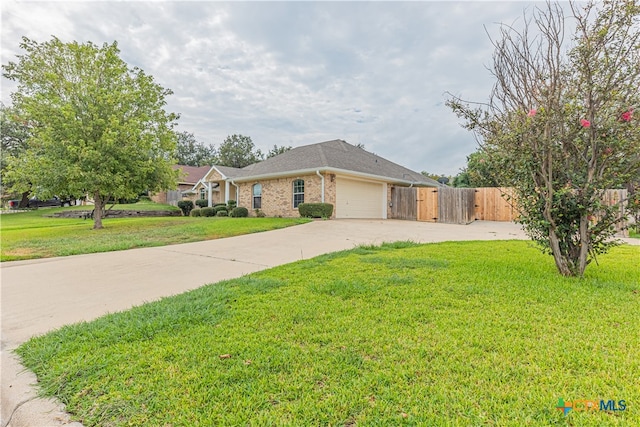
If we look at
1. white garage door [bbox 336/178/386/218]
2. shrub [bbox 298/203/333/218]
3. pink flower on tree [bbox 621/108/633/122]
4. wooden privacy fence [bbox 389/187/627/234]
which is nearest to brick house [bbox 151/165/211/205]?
shrub [bbox 298/203/333/218]

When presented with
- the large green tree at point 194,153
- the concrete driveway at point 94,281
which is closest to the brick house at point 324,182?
the concrete driveway at point 94,281

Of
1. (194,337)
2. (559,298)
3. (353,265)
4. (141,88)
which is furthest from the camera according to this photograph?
(141,88)

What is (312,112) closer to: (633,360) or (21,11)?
(21,11)

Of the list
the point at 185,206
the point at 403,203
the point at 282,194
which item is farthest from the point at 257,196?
the point at 403,203

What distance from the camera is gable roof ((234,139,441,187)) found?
619 inches

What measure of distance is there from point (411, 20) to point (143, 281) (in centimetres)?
940

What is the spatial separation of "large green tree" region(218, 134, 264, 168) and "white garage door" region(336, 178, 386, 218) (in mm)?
28996

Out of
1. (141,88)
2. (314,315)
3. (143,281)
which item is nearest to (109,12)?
(141,88)

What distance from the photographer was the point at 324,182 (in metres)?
15.3

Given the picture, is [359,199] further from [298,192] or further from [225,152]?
[225,152]

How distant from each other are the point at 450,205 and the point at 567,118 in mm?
12345

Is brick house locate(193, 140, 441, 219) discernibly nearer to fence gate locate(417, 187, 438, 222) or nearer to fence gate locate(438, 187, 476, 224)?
fence gate locate(417, 187, 438, 222)

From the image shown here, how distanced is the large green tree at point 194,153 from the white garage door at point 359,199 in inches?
1373

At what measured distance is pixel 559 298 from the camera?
132 inches
